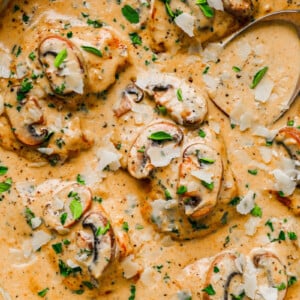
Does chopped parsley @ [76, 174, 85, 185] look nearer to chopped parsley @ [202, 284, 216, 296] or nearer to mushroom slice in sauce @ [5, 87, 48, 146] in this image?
mushroom slice in sauce @ [5, 87, 48, 146]

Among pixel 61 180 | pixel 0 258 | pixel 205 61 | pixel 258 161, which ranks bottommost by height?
pixel 0 258

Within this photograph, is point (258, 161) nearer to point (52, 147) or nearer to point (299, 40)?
point (299, 40)

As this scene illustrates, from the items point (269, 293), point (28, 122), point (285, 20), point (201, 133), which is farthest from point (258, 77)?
point (28, 122)

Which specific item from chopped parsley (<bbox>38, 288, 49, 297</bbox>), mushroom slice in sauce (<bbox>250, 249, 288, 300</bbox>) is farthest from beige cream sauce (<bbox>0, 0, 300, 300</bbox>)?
mushroom slice in sauce (<bbox>250, 249, 288, 300</bbox>)

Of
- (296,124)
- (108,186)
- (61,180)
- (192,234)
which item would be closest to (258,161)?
(296,124)

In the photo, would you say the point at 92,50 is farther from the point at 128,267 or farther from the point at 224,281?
the point at 224,281

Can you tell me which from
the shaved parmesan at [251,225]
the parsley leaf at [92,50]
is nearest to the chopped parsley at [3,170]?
the parsley leaf at [92,50]
